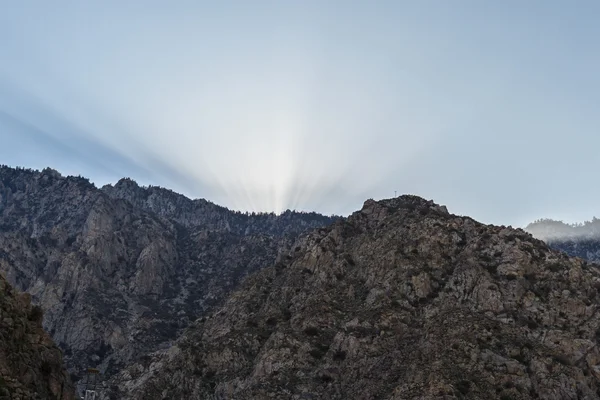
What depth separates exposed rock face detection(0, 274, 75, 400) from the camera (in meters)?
35.7

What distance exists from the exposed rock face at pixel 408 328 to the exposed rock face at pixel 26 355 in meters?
35.6

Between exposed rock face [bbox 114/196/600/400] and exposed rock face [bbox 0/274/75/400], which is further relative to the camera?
exposed rock face [bbox 114/196/600/400]

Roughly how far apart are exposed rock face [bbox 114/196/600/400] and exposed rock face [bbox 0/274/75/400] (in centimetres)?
3561

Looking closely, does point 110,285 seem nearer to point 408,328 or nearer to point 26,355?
point 408,328

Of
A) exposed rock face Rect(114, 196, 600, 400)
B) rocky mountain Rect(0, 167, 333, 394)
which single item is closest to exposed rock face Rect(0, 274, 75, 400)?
exposed rock face Rect(114, 196, 600, 400)

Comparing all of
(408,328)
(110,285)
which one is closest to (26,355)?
(408,328)

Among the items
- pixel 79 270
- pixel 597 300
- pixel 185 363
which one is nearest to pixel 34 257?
pixel 79 270

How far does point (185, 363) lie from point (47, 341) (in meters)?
48.2

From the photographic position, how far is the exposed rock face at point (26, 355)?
117 feet

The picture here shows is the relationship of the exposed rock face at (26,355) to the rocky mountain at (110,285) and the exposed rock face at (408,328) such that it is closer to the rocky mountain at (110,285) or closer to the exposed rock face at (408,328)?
the exposed rock face at (408,328)

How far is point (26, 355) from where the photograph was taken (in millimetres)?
40219

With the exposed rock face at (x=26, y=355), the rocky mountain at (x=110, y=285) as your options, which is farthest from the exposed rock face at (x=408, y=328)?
the exposed rock face at (x=26, y=355)

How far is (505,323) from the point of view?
77562 mm

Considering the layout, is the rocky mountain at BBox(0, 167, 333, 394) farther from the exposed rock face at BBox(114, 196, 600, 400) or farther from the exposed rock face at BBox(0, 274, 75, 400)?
the exposed rock face at BBox(0, 274, 75, 400)
